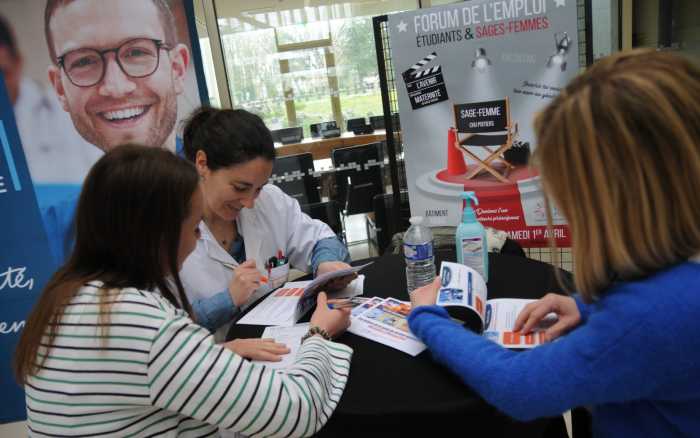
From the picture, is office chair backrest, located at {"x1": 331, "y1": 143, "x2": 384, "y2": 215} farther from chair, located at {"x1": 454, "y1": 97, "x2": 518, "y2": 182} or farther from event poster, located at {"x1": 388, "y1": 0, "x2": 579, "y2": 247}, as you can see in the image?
chair, located at {"x1": 454, "y1": 97, "x2": 518, "y2": 182}

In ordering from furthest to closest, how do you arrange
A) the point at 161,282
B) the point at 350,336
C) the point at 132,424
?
1. the point at 350,336
2. the point at 161,282
3. the point at 132,424

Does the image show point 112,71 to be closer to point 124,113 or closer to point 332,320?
point 124,113

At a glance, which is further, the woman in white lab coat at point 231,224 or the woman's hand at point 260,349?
the woman in white lab coat at point 231,224

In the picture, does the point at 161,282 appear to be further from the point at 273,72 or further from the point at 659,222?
the point at 273,72

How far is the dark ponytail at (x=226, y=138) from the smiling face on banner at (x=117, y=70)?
3.49 feet

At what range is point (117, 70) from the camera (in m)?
2.60

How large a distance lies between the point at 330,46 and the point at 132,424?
10.6 ft

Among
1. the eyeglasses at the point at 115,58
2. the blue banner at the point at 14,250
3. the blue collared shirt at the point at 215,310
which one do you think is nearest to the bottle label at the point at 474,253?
the blue collared shirt at the point at 215,310

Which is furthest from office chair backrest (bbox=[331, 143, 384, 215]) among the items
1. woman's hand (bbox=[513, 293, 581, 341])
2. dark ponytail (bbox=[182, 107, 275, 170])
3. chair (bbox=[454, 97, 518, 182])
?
woman's hand (bbox=[513, 293, 581, 341])

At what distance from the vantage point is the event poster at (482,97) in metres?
2.38

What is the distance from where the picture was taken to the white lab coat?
1.70m

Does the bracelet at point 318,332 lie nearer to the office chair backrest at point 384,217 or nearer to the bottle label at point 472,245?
the bottle label at point 472,245

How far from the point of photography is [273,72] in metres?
3.63

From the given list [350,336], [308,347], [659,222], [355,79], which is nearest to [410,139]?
[355,79]
